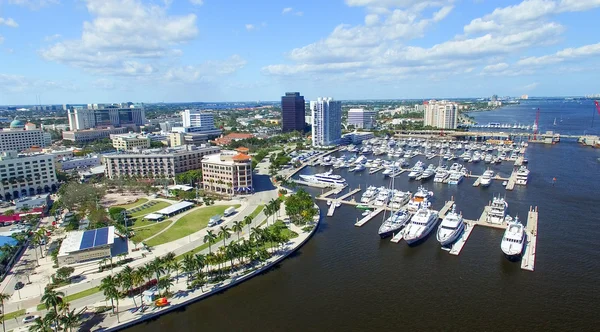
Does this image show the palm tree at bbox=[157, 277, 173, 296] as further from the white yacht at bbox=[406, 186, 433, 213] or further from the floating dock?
the white yacht at bbox=[406, 186, 433, 213]

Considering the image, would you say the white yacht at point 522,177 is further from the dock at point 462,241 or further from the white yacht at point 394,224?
the white yacht at point 394,224

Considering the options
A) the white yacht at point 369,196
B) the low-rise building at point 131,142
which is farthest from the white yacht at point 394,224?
the low-rise building at point 131,142

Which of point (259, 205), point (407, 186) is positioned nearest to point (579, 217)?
point (407, 186)

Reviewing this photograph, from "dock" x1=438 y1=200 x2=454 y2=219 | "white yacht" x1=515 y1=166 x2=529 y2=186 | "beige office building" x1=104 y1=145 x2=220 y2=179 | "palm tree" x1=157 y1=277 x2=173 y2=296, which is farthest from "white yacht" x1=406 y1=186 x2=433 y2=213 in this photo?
"beige office building" x1=104 y1=145 x2=220 y2=179

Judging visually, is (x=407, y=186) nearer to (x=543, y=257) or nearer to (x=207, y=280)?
(x=543, y=257)

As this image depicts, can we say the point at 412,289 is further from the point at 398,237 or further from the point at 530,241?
the point at 530,241
